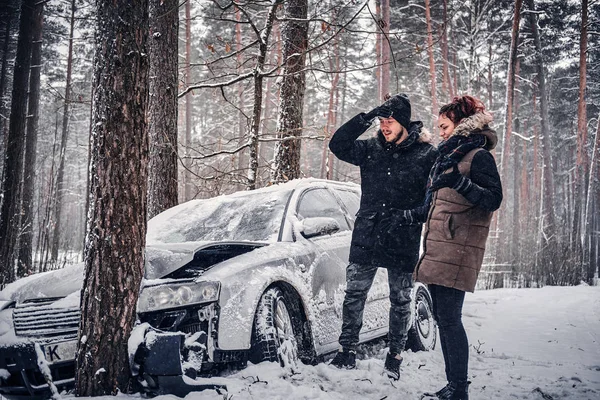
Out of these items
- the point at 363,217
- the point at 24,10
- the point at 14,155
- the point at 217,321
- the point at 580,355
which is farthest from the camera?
the point at 24,10

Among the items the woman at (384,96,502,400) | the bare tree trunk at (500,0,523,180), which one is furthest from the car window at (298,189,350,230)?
the bare tree trunk at (500,0,523,180)

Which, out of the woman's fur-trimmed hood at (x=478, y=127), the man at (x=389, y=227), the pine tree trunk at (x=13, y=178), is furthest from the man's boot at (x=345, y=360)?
the pine tree trunk at (x=13, y=178)

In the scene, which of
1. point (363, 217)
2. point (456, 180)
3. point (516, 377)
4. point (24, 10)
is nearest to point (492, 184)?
point (456, 180)

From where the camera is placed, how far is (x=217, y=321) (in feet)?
8.80

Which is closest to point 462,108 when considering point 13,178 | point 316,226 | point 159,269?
point 316,226

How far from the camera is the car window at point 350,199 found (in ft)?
15.1

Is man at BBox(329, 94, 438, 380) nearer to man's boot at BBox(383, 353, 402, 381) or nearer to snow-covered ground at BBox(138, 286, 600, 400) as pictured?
man's boot at BBox(383, 353, 402, 381)

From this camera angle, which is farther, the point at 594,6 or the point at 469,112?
the point at 594,6

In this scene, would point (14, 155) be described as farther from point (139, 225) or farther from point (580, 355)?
point (580, 355)

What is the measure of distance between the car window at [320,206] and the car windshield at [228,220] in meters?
0.16

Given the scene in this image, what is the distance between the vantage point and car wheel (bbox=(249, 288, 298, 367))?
2.88 metres

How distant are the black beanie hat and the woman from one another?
594 mm

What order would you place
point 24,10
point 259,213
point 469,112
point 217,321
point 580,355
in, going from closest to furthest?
1. point 217,321
2. point 469,112
3. point 259,213
4. point 580,355
5. point 24,10

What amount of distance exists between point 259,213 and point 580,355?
340cm
